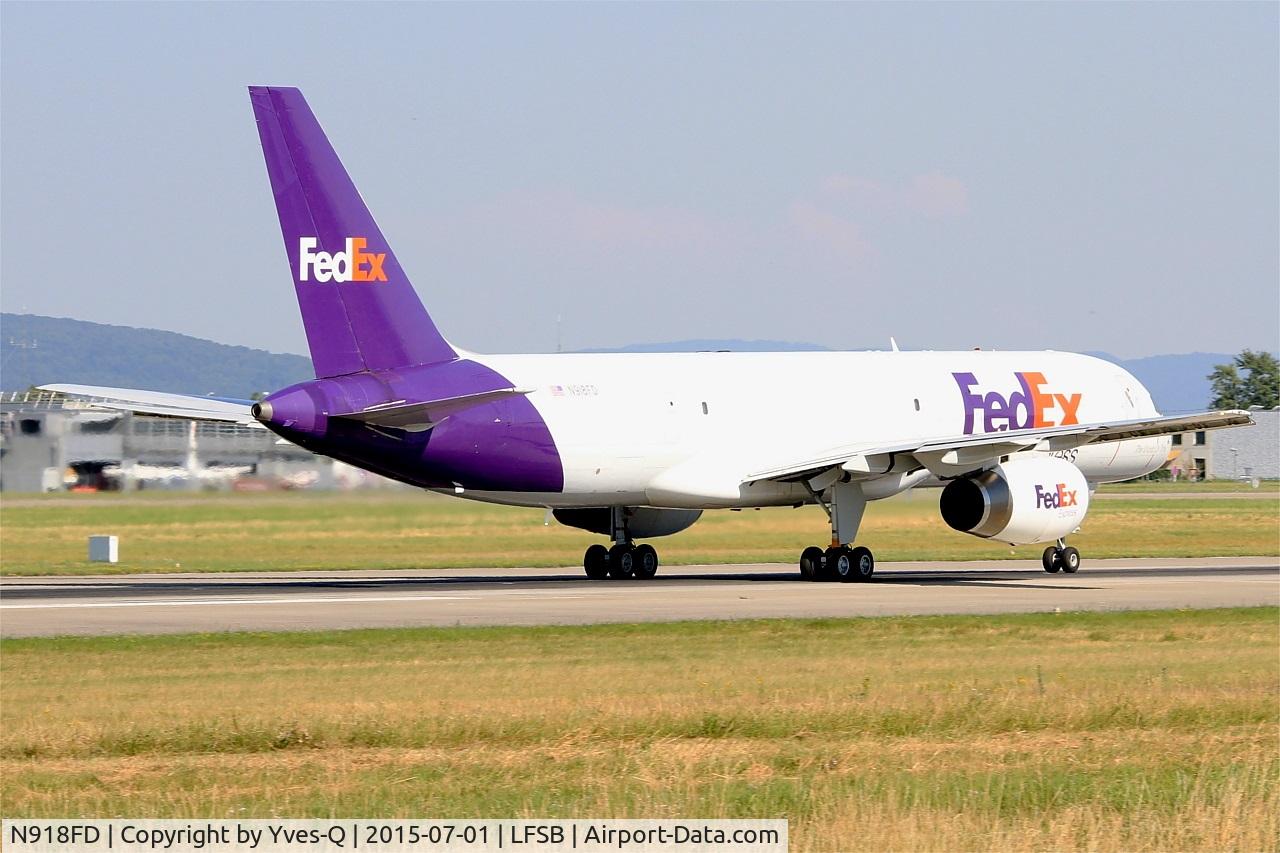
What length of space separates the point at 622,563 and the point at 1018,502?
8462mm

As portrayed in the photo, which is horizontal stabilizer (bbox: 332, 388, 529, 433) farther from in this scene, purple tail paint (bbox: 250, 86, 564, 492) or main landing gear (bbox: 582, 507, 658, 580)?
main landing gear (bbox: 582, 507, 658, 580)

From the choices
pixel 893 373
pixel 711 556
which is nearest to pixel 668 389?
pixel 893 373

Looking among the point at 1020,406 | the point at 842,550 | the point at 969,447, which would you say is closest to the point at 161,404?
the point at 842,550

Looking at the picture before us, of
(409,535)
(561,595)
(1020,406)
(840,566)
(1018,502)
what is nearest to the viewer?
(561,595)

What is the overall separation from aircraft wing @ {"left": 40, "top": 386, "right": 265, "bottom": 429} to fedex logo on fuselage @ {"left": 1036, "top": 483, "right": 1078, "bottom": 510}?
1578 cm

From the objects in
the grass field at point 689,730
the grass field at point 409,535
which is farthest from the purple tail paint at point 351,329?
the grass field at point 689,730

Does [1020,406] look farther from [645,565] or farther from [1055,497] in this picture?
[645,565]

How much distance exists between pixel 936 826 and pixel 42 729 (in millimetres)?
8704

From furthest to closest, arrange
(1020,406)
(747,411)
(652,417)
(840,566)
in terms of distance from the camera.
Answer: (1020,406), (747,411), (652,417), (840,566)

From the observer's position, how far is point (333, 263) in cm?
3353

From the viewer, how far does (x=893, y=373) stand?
40719 mm

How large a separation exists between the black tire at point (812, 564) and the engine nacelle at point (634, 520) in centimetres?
347

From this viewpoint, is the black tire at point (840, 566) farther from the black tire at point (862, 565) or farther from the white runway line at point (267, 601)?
the white runway line at point (267, 601)

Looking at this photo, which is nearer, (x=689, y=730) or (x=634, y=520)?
(x=689, y=730)
